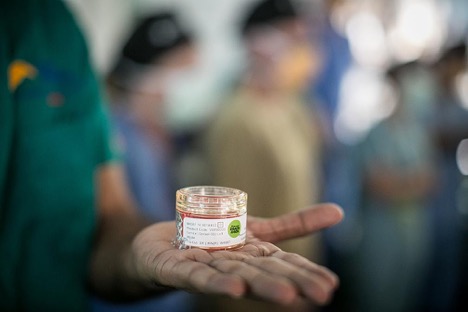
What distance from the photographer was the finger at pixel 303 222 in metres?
1.01

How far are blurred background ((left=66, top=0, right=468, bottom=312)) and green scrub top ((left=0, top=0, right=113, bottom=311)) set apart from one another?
3.82 ft

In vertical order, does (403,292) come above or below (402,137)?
below

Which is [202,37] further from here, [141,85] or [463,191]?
[463,191]

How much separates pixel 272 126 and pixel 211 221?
190 cm

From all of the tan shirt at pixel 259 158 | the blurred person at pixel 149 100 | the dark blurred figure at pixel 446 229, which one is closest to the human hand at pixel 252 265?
the tan shirt at pixel 259 158

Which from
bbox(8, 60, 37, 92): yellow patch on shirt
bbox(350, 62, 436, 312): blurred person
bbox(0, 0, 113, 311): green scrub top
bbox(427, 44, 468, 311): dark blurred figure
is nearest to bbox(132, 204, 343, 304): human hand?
bbox(0, 0, 113, 311): green scrub top

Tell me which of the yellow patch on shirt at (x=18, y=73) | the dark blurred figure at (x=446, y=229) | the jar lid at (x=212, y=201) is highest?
the yellow patch on shirt at (x=18, y=73)

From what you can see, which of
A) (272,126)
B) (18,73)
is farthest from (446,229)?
(18,73)

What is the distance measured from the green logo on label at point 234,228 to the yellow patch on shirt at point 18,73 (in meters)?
0.53

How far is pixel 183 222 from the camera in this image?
1.01 meters

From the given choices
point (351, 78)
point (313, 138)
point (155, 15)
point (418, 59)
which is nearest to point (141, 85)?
point (155, 15)

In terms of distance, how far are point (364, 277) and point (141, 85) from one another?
1.63 meters

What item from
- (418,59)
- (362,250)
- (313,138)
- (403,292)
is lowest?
(403,292)

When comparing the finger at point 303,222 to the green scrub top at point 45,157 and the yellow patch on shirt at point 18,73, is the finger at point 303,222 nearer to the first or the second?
the green scrub top at point 45,157
